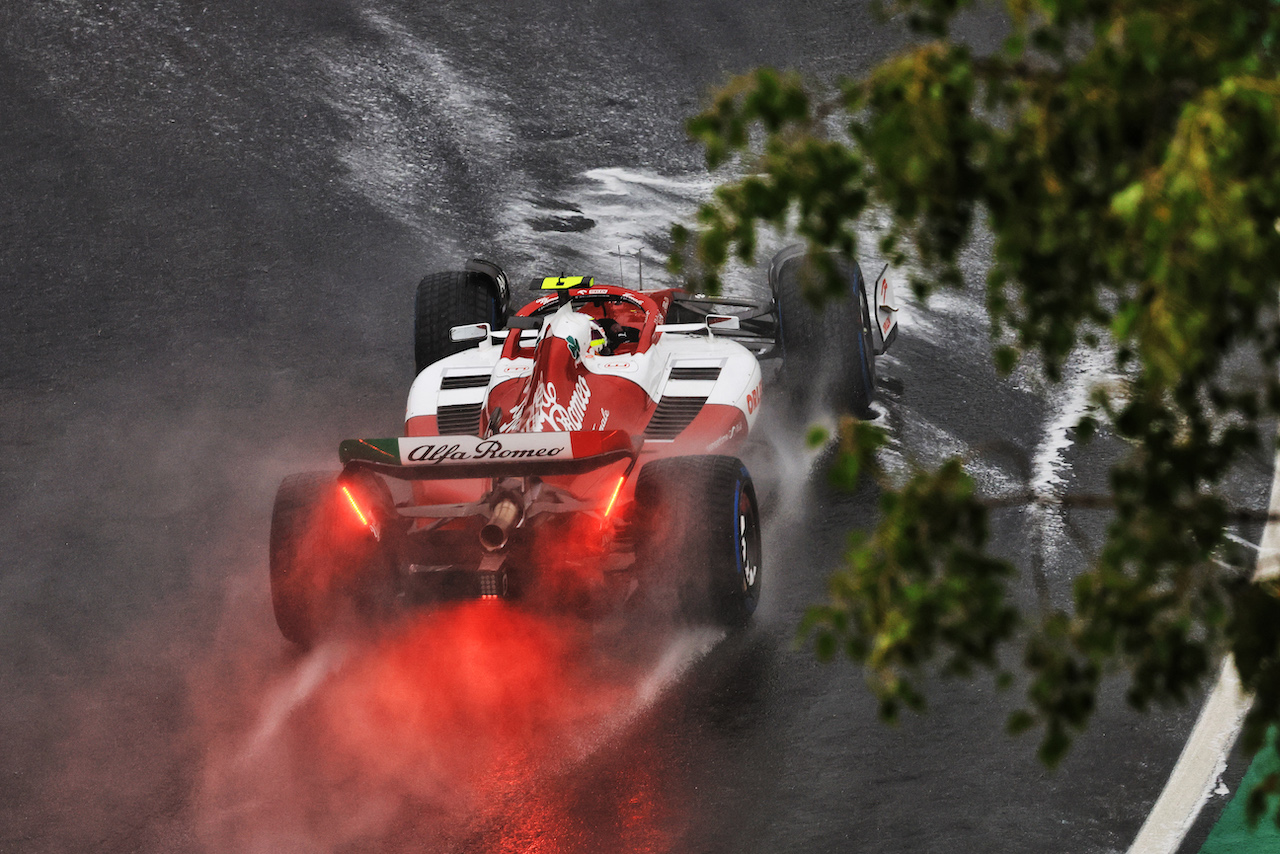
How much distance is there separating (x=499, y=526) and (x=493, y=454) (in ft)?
1.31

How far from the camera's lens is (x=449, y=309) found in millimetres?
11273

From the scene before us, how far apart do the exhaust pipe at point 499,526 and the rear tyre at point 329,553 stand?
2.15 ft

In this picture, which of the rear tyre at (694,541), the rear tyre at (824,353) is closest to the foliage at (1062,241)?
the rear tyre at (694,541)

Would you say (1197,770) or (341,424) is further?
(341,424)

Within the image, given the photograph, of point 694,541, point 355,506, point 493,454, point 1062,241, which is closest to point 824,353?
point 694,541

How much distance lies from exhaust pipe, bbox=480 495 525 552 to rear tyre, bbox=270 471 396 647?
655 millimetres

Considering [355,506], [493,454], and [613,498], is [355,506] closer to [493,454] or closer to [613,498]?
[493,454]

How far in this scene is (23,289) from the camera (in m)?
13.9

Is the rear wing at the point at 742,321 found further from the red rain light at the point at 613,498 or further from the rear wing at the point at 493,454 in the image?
the rear wing at the point at 493,454

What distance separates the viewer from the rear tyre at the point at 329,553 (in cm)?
816

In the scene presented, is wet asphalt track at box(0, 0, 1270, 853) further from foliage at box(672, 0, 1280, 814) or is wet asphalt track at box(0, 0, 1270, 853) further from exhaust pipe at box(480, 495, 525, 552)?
exhaust pipe at box(480, 495, 525, 552)

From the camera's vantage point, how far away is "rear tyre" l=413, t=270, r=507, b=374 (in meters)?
11.2

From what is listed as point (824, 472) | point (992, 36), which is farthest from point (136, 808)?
point (992, 36)

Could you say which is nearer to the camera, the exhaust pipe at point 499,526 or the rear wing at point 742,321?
the exhaust pipe at point 499,526
